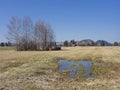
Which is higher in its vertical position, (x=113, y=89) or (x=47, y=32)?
(x=47, y=32)

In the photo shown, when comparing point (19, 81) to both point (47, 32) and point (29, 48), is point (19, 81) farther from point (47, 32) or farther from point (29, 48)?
point (47, 32)

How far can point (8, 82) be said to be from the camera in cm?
1069

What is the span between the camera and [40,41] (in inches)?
2532

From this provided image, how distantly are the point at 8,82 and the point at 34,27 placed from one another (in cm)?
5666

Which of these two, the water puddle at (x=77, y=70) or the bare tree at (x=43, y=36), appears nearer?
the water puddle at (x=77, y=70)

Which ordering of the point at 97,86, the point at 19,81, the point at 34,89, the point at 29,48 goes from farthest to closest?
the point at 29,48 < the point at 19,81 < the point at 97,86 < the point at 34,89

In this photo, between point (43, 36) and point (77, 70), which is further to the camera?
point (43, 36)

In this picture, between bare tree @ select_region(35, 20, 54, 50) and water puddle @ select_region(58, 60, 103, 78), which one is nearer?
water puddle @ select_region(58, 60, 103, 78)

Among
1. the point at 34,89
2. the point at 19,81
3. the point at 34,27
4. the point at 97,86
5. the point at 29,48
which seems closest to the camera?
the point at 34,89

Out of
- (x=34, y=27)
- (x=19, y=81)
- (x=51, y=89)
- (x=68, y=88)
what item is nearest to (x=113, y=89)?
(x=68, y=88)

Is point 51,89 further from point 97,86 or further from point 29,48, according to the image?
point 29,48

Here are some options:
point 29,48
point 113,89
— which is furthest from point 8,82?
point 29,48

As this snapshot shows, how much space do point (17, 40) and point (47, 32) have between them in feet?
34.6

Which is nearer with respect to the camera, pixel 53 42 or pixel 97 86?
pixel 97 86
